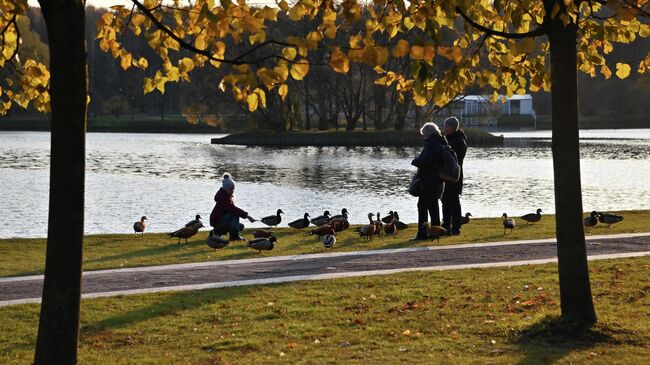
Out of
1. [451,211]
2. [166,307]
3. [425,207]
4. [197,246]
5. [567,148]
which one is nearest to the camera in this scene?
[567,148]

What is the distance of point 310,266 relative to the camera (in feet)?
46.9

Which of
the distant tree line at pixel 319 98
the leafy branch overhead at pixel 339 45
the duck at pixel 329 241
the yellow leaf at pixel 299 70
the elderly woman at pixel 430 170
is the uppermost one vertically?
the distant tree line at pixel 319 98

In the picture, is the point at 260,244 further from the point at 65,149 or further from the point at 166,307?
the point at 65,149

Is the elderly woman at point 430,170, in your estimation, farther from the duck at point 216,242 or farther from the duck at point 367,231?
the duck at point 216,242

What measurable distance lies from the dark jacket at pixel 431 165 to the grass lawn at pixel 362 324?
505cm

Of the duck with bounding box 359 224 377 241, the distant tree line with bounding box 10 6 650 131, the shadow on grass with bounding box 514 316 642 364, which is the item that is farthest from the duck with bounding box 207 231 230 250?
the distant tree line with bounding box 10 6 650 131

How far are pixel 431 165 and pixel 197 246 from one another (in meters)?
4.70

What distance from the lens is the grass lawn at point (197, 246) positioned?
1519 cm

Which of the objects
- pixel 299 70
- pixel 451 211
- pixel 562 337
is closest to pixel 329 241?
pixel 451 211

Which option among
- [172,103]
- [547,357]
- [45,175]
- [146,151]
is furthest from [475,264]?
[172,103]

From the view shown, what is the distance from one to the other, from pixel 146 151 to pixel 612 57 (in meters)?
63.9

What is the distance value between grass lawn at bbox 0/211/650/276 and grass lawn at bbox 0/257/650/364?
11.7 feet

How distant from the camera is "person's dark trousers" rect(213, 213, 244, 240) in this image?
18547mm

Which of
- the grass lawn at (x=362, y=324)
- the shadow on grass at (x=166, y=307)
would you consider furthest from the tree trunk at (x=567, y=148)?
the shadow on grass at (x=166, y=307)
